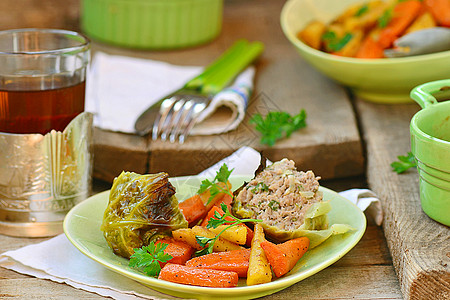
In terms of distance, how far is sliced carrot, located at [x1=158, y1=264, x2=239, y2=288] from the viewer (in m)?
1.05

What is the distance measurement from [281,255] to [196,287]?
160 millimetres

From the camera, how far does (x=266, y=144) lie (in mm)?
1553

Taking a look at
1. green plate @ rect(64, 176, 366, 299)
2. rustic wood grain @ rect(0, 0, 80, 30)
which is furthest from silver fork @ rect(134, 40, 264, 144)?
rustic wood grain @ rect(0, 0, 80, 30)

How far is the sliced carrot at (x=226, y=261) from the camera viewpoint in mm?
1098

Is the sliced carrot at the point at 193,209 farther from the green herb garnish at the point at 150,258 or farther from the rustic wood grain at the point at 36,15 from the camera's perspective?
the rustic wood grain at the point at 36,15

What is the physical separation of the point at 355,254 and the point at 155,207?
0.43 m

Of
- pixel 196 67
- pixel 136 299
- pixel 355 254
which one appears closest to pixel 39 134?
pixel 136 299

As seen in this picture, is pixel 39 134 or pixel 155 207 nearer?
pixel 155 207

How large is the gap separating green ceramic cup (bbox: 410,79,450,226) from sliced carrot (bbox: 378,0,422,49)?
483 millimetres

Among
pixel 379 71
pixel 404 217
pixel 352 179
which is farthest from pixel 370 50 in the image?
pixel 404 217

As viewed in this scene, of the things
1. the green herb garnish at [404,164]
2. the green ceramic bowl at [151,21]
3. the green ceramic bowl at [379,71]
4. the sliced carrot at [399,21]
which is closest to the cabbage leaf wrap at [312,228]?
the green herb garnish at [404,164]

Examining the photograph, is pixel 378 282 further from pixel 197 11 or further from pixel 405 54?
pixel 197 11

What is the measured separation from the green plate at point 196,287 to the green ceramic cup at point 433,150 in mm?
138

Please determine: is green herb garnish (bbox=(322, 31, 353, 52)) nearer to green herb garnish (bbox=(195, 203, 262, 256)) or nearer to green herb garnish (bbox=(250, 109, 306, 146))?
green herb garnish (bbox=(250, 109, 306, 146))
